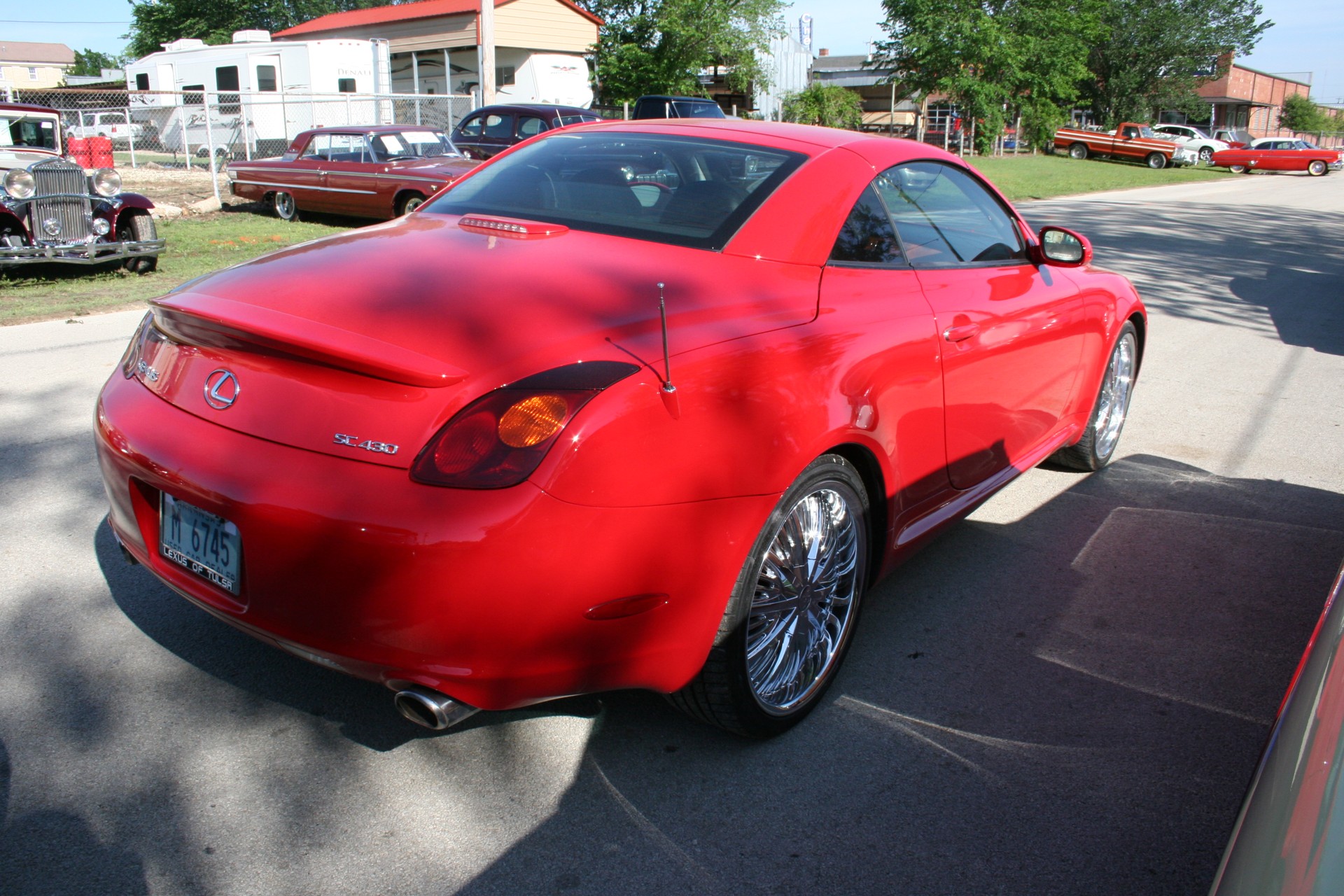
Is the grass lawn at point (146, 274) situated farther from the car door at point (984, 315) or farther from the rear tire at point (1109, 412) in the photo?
the rear tire at point (1109, 412)

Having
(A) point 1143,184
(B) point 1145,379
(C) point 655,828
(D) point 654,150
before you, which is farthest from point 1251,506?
(A) point 1143,184

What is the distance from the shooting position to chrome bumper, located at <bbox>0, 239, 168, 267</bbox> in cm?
865

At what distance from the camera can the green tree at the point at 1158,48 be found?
5625 centimetres

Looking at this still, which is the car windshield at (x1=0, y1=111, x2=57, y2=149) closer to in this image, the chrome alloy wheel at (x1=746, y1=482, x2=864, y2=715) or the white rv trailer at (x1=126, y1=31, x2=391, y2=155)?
the chrome alloy wheel at (x1=746, y1=482, x2=864, y2=715)

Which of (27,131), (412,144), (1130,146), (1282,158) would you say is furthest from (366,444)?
(1282,158)

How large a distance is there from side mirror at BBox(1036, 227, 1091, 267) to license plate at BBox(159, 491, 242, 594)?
3126 millimetres

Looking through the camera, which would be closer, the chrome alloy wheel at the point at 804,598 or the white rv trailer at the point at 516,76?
the chrome alloy wheel at the point at 804,598

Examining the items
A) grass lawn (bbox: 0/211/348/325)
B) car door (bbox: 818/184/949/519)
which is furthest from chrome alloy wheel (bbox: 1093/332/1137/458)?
grass lawn (bbox: 0/211/348/325)

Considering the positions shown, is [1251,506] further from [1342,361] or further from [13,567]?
[13,567]

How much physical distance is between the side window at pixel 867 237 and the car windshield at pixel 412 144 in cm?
1167

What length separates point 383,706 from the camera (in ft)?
8.96

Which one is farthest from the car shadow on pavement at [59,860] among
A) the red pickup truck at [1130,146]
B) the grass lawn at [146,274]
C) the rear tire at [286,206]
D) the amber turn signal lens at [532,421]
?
the red pickup truck at [1130,146]

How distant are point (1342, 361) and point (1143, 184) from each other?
2500cm

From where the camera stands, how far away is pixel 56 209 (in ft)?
30.5
